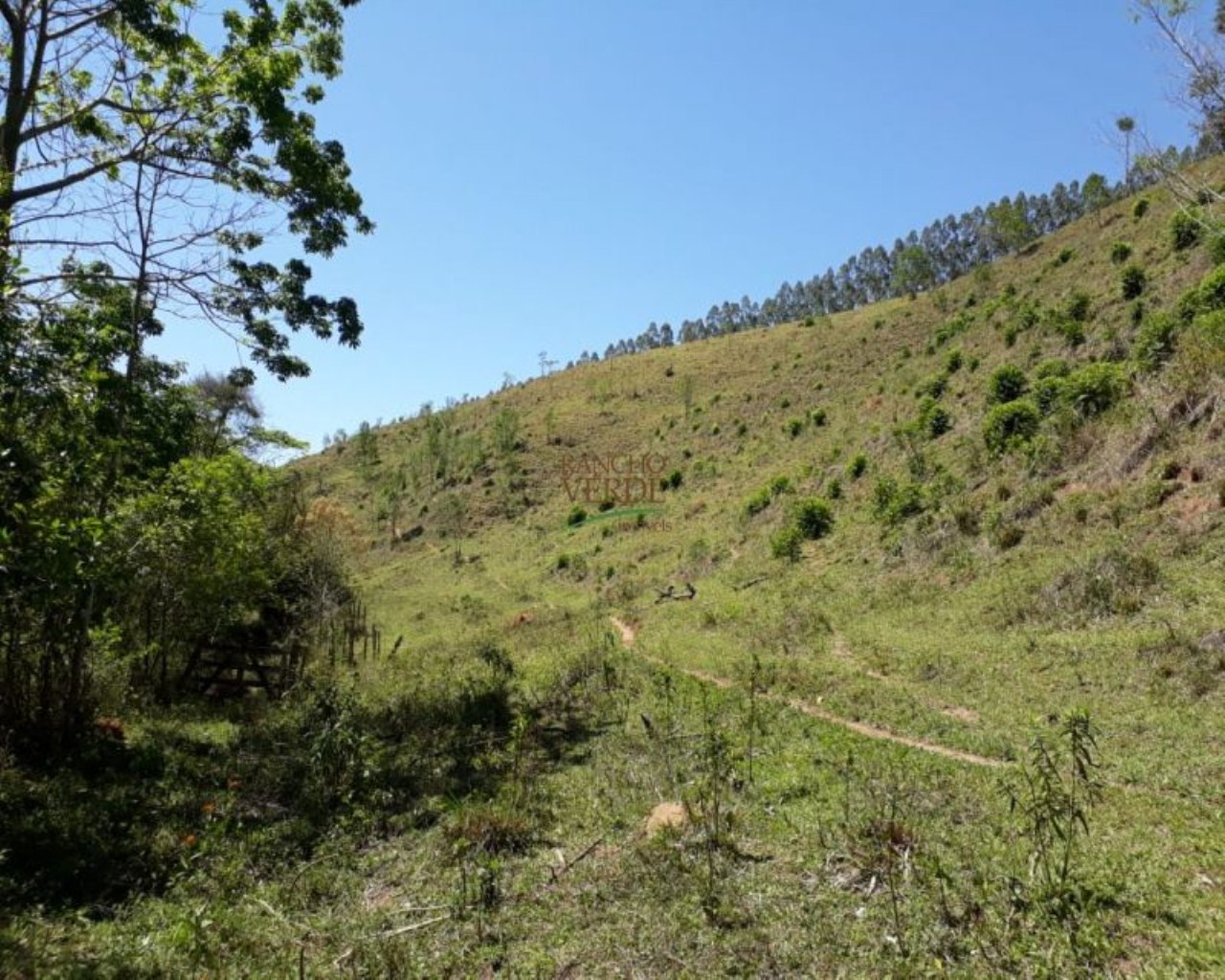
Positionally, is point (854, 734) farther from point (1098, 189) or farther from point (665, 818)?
point (1098, 189)

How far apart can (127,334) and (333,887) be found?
8.17 m

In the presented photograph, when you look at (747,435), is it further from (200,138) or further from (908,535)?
(200,138)

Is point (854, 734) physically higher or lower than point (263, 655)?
lower

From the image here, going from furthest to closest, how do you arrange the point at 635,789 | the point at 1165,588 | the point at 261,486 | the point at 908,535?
the point at 908,535 → the point at 261,486 → the point at 1165,588 → the point at 635,789

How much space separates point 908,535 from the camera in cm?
1952

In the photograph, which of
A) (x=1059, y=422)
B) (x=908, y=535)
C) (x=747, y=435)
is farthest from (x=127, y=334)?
(x=747, y=435)

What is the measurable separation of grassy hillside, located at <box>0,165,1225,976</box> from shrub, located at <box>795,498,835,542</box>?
105 millimetres

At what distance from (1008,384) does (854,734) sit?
60.0 feet

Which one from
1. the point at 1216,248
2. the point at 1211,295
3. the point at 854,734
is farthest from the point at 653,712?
the point at 1216,248

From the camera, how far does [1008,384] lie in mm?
23578

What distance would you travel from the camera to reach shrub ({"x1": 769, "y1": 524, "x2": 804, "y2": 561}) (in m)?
23.4

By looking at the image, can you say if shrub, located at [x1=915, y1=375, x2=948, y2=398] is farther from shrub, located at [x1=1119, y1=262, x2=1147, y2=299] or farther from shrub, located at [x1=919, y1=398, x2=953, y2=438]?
shrub, located at [x1=1119, y1=262, x2=1147, y2=299]

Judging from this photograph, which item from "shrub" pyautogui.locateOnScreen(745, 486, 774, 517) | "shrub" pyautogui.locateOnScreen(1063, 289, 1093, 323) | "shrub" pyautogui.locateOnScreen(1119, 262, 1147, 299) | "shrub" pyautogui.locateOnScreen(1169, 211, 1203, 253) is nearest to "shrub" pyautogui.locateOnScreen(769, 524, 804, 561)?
"shrub" pyautogui.locateOnScreen(745, 486, 774, 517)

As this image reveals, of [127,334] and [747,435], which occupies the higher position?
[747,435]
